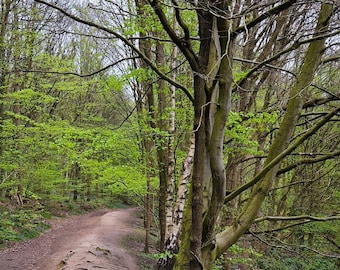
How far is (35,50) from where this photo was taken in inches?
511

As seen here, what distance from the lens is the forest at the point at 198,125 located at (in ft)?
9.12

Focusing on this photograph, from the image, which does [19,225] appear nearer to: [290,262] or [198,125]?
[290,262]

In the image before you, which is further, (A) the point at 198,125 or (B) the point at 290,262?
(B) the point at 290,262

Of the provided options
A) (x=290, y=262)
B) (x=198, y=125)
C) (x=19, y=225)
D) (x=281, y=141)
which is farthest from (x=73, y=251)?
(x=198, y=125)

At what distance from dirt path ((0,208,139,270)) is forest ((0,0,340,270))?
30.4 inches

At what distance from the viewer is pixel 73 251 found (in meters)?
9.41

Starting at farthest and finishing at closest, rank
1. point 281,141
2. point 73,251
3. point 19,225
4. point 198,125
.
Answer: point 19,225
point 73,251
point 281,141
point 198,125

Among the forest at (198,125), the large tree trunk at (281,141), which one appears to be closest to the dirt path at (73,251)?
the forest at (198,125)

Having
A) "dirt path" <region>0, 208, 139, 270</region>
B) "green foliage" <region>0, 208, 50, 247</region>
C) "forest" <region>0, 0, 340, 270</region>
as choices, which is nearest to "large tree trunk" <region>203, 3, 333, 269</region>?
"forest" <region>0, 0, 340, 270</region>

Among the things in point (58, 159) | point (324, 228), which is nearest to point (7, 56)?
point (58, 159)

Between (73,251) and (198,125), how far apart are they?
8.29 metres

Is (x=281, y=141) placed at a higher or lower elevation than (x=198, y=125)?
lower

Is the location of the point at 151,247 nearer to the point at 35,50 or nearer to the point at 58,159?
the point at 58,159

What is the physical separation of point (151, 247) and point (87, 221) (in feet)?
22.2
